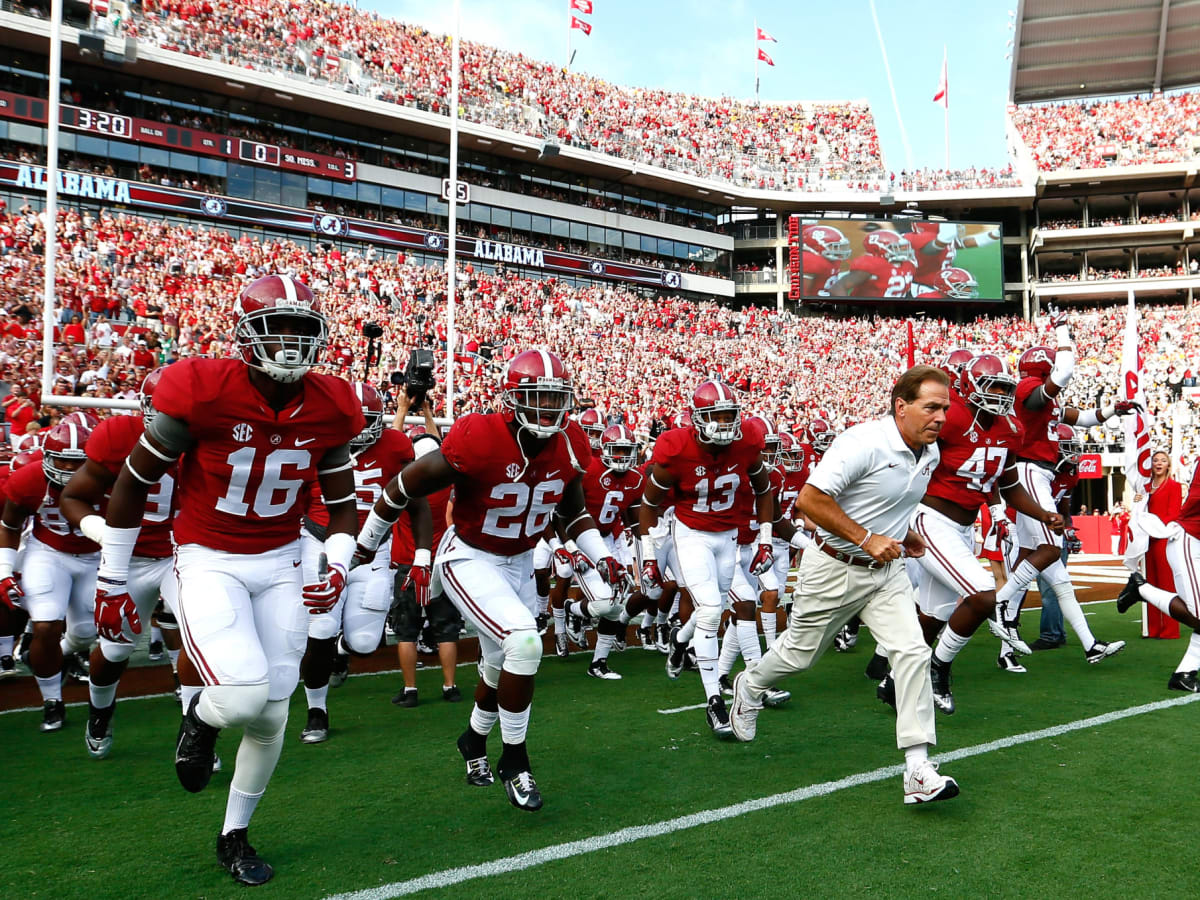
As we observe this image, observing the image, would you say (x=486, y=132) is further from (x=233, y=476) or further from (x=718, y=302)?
(x=233, y=476)

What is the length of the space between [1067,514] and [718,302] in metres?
36.0

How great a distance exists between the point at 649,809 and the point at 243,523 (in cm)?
221

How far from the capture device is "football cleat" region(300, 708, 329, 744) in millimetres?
5832

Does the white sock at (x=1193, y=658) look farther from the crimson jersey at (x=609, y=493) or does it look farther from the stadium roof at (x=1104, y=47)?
the stadium roof at (x=1104, y=47)

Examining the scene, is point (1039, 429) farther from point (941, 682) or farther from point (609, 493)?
point (609, 493)

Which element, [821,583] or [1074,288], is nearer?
[821,583]

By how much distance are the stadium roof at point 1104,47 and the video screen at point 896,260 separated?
11.5 meters

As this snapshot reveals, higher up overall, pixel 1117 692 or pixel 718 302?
pixel 718 302

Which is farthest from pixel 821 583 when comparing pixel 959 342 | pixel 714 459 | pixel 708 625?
pixel 959 342

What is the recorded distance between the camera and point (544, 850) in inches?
153

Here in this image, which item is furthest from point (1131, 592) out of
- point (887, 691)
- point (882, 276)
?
point (882, 276)

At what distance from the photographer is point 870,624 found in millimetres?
4641

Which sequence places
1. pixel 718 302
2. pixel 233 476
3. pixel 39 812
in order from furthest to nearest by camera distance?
pixel 718 302
pixel 39 812
pixel 233 476

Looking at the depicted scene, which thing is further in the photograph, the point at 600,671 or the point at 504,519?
the point at 600,671
